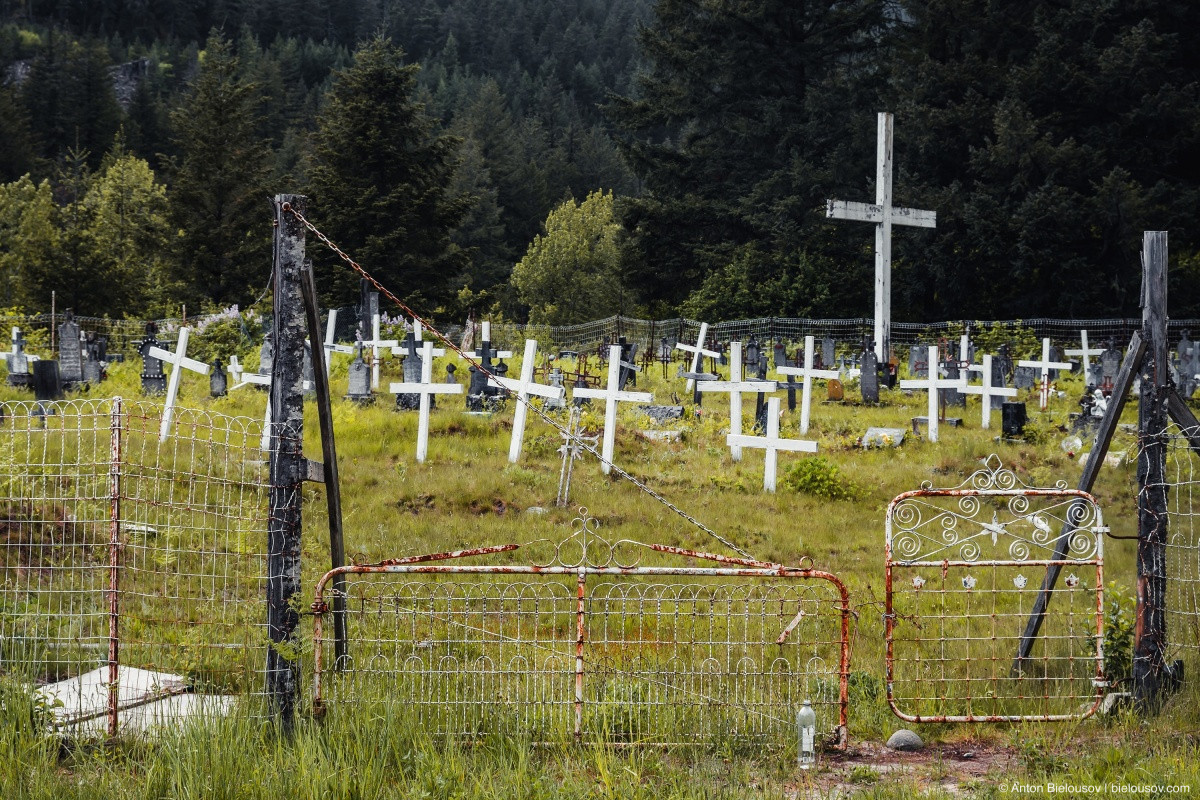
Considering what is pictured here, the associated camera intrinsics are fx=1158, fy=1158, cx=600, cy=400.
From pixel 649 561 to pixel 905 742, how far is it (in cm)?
464

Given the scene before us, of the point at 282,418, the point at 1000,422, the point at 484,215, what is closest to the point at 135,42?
the point at 484,215

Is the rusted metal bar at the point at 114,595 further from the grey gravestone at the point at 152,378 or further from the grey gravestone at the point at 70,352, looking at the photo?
the grey gravestone at the point at 70,352

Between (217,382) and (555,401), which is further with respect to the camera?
(217,382)

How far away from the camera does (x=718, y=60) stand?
138 feet

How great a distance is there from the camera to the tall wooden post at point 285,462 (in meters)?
7.04

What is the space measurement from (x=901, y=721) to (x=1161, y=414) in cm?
282

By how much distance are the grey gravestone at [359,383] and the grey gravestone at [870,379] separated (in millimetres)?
9630

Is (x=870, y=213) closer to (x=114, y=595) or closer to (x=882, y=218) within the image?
(x=882, y=218)

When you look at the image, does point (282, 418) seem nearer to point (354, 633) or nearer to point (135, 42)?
point (354, 633)

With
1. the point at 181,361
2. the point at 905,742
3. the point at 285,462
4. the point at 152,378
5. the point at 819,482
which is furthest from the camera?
the point at 152,378

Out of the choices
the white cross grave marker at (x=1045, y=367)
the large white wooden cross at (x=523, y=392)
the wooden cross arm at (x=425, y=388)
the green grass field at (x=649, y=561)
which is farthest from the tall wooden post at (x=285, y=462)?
the white cross grave marker at (x=1045, y=367)

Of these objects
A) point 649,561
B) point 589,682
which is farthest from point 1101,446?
point 649,561

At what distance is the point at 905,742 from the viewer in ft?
24.1

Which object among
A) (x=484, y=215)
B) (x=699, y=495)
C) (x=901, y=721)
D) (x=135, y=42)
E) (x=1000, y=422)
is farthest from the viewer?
(x=135, y=42)
